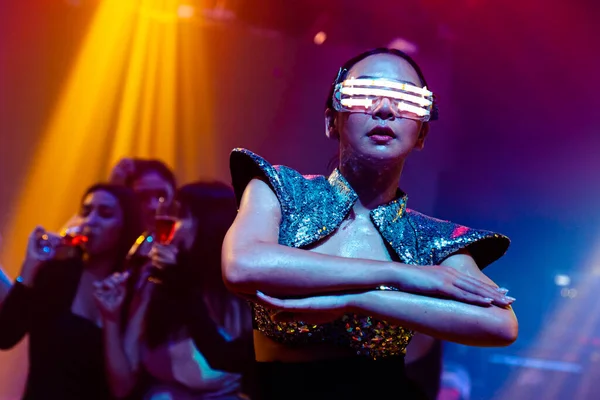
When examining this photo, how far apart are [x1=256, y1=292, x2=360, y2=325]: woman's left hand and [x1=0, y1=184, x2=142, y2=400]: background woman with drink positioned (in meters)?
2.54

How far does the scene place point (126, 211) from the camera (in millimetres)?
3625

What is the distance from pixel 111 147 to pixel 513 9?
2685 millimetres

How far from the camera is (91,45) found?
3754 millimetres

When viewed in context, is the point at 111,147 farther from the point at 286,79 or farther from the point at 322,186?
the point at 322,186

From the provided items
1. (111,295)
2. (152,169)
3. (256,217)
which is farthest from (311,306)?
(152,169)

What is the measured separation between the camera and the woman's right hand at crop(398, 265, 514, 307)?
1.23 m

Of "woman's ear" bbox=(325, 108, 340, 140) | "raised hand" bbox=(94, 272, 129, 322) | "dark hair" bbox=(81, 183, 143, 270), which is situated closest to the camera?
"woman's ear" bbox=(325, 108, 340, 140)

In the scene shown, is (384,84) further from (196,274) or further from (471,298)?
(196,274)

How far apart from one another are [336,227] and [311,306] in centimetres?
31

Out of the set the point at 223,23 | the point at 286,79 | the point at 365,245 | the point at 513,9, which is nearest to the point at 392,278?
the point at 365,245

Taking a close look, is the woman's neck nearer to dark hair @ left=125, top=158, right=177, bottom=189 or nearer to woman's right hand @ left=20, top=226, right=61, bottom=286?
dark hair @ left=125, top=158, right=177, bottom=189

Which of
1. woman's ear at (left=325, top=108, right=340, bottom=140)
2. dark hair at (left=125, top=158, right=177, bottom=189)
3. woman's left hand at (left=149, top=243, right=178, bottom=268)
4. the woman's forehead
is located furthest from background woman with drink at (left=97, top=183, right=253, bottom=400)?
the woman's forehead

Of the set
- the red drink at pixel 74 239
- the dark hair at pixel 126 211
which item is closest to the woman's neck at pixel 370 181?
the dark hair at pixel 126 211

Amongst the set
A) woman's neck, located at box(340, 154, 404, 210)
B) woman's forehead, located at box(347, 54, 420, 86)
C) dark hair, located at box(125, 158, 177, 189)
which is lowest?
woman's neck, located at box(340, 154, 404, 210)
